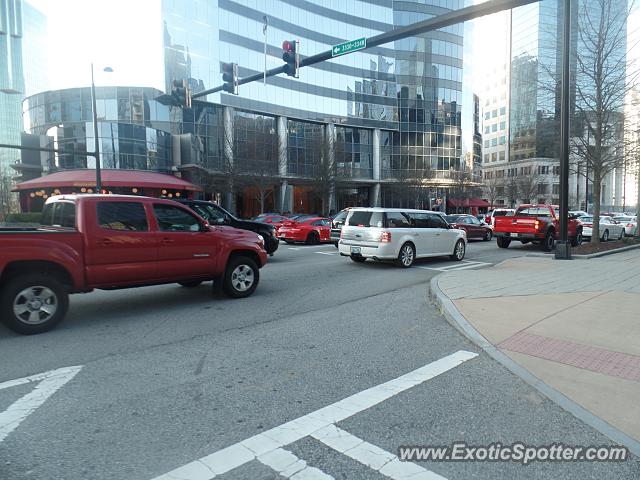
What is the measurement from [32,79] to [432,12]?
53.9 m

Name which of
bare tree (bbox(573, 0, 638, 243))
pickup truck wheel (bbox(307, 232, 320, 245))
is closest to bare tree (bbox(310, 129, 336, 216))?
pickup truck wheel (bbox(307, 232, 320, 245))

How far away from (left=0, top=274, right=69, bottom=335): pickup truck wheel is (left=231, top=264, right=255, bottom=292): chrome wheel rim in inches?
114

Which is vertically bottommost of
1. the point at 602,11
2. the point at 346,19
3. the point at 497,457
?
the point at 497,457

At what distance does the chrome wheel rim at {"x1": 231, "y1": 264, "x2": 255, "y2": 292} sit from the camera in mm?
8242

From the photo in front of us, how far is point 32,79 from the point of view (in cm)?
4700

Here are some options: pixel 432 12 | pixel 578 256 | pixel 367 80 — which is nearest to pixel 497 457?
pixel 578 256

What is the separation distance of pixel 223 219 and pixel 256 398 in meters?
10.2

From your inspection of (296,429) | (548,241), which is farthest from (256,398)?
(548,241)

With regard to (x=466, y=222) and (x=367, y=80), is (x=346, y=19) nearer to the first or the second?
(x=367, y=80)

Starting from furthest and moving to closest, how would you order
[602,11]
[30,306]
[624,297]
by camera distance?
[602,11]
[624,297]
[30,306]

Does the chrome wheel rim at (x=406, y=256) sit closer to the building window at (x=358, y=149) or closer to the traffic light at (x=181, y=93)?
the traffic light at (x=181, y=93)

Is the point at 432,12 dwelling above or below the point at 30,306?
above

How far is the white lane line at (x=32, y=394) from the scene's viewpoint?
345 cm

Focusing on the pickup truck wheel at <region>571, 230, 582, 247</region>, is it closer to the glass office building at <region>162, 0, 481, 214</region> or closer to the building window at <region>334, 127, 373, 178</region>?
the glass office building at <region>162, 0, 481, 214</region>
